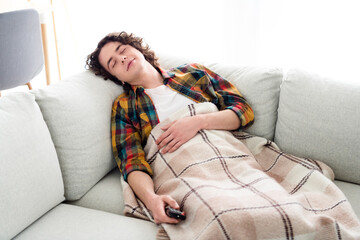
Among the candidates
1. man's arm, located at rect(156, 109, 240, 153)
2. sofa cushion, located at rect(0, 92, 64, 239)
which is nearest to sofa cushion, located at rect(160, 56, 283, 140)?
man's arm, located at rect(156, 109, 240, 153)

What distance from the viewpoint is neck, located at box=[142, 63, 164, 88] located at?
5.46ft

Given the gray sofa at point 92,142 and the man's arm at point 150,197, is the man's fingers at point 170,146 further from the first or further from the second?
the gray sofa at point 92,142

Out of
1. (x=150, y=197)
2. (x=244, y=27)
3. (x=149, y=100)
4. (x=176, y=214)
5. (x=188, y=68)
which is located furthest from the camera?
(x=244, y=27)

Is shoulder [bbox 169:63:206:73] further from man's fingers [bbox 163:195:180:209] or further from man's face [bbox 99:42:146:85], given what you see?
man's fingers [bbox 163:195:180:209]

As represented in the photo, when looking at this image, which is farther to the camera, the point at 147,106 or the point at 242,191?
the point at 147,106

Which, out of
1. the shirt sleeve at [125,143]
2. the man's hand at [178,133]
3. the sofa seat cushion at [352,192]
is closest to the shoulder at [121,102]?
the shirt sleeve at [125,143]

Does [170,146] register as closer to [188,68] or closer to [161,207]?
[161,207]

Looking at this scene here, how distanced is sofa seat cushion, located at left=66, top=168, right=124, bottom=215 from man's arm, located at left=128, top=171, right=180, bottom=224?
0.09 metres

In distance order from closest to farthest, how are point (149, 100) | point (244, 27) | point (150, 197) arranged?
point (150, 197) → point (149, 100) → point (244, 27)

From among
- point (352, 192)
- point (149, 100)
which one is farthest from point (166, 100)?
point (352, 192)

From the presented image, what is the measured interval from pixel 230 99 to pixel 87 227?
80cm

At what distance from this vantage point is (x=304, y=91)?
1.52 m

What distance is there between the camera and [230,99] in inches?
63.9

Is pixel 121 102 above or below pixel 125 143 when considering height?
above
